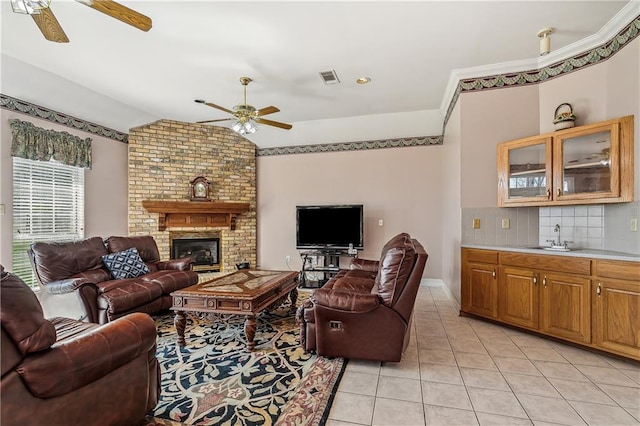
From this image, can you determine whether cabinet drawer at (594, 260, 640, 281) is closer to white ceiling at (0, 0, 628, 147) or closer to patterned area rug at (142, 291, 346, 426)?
white ceiling at (0, 0, 628, 147)

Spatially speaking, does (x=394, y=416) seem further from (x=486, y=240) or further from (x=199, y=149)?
(x=199, y=149)

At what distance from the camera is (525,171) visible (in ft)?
10.8

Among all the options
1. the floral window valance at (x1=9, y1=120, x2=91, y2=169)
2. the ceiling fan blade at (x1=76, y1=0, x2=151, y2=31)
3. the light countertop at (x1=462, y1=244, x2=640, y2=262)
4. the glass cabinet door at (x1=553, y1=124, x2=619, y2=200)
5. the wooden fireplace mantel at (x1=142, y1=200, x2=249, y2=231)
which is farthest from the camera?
the wooden fireplace mantel at (x1=142, y1=200, x2=249, y2=231)

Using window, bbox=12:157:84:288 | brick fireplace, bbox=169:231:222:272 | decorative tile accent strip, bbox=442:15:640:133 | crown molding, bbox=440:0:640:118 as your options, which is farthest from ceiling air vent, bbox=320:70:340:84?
window, bbox=12:157:84:288

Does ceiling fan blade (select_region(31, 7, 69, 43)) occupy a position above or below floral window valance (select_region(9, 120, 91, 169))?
above

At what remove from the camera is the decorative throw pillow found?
3.66 metres

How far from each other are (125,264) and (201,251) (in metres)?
2.19

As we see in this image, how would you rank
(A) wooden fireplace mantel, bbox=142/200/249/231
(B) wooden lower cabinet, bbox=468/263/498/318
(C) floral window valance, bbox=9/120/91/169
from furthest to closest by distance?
(A) wooden fireplace mantel, bbox=142/200/249/231
(C) floral window valance, bbox=9/120/91/169
(B) wooden lower cabinet, bbox=468/263/498/318

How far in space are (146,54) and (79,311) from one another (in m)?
2.85

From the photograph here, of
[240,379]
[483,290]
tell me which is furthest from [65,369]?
[483,290]

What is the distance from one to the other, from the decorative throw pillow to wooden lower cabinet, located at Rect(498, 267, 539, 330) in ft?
14.3

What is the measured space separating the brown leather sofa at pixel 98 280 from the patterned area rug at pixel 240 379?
0.46 m

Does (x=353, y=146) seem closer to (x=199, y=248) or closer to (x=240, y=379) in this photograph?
(x=199, y=248)

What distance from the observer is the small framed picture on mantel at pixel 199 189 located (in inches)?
226
